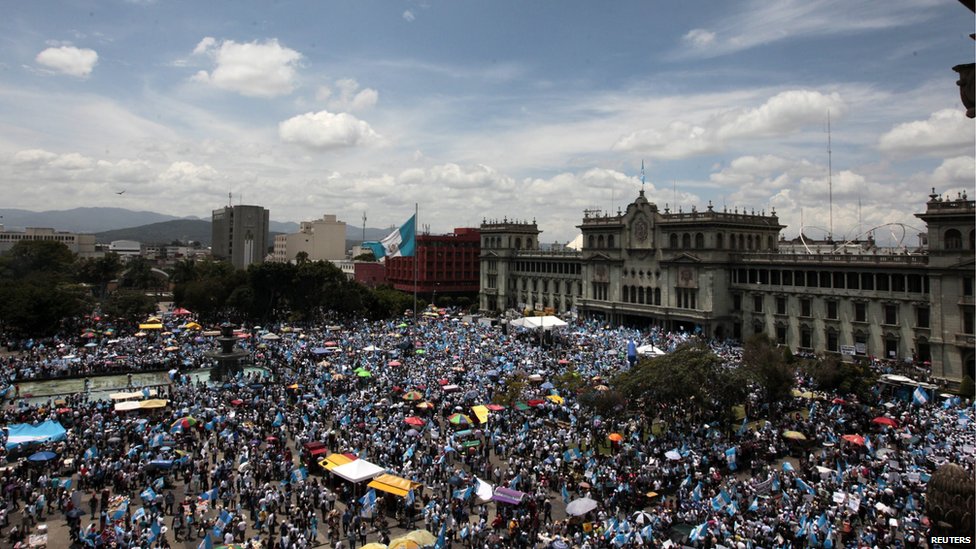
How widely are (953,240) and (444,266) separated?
71290 millimetres

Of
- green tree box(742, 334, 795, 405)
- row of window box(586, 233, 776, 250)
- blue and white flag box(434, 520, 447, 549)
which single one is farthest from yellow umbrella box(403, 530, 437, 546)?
row of window box(586, 233, 776, 250)

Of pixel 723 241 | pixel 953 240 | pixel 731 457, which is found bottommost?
pixel 731 457

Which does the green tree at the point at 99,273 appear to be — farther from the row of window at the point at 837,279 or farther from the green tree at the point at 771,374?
the green tree at the point at 771,374

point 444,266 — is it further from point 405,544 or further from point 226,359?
point 405,544

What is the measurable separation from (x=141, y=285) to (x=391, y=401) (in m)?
112

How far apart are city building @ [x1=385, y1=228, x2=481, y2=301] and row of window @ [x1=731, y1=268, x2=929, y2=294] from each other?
50.7 meters

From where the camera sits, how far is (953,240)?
45.0 meters

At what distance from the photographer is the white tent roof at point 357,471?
23.9m

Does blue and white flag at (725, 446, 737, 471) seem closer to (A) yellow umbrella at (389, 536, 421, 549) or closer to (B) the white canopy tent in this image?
(A) yellow umbrella at (389, 536, 421, 549)

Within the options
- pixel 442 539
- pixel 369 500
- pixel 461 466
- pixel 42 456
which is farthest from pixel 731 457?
pixel 42 456

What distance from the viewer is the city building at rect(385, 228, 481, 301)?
103000mm

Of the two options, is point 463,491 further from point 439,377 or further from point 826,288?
point 826,288

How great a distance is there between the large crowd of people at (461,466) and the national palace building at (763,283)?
9734 mm

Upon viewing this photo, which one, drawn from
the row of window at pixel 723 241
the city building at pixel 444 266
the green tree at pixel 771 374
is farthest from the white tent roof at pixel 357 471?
the city building at pixel 444 266
